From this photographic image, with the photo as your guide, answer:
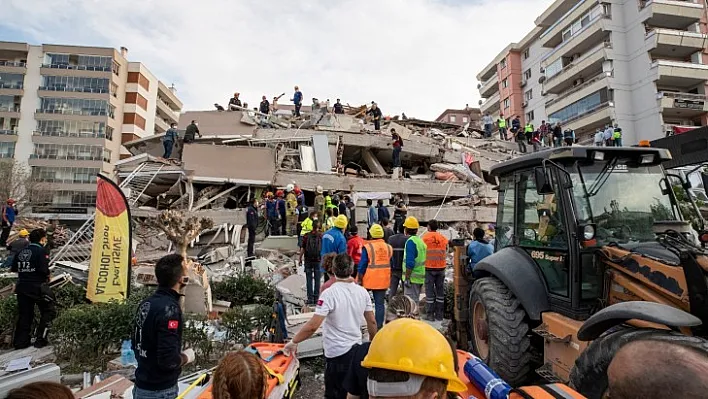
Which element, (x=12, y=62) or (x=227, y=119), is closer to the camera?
(x=227, y=119)

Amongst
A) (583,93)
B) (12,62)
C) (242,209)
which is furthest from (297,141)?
(12,62)

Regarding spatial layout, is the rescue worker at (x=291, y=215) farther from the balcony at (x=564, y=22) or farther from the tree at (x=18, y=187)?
the balcony at (x=564, y=22)

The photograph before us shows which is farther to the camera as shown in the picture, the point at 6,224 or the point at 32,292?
the point at 6,224

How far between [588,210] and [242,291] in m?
6.79

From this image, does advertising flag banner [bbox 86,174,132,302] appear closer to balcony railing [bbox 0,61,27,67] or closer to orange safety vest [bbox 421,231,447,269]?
orange safety vest [bbox 421,231,447,269]

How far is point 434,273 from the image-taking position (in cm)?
671

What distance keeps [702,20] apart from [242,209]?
39.1 m

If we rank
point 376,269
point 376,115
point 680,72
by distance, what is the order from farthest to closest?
point 680,72 < point 376,115 < point 376,269

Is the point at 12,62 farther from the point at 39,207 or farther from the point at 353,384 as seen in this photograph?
the point at 353,384

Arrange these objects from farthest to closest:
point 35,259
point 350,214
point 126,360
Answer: point 350,214 < point 35,259 < point 126,360

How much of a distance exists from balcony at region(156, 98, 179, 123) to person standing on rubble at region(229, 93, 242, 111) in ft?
129

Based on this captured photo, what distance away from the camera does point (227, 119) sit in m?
18.2

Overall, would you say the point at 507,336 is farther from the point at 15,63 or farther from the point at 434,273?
the point at 15,63

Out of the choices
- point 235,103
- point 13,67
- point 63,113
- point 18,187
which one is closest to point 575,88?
point 235,103
